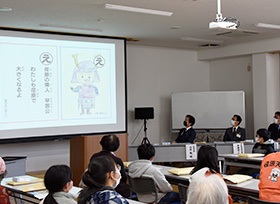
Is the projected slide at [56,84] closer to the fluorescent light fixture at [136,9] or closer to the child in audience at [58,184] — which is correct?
the fluorescent light fixture at [136,9]

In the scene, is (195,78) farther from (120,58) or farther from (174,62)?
(120,58)

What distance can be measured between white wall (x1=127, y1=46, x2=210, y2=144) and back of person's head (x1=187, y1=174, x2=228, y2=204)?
800 centimetres

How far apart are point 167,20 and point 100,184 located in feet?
16.8

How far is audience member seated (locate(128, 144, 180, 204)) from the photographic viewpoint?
4.03 m

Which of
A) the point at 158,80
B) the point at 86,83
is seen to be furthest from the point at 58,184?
the point at 158,80

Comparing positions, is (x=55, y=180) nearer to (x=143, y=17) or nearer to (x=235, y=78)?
(x=143, y=17)

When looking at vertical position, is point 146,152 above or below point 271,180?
above

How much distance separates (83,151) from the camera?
6227mm

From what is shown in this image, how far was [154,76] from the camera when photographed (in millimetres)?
10117

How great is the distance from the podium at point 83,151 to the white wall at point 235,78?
411 centimetres

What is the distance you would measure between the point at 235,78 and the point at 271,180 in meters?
7.56

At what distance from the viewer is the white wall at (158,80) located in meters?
9.78

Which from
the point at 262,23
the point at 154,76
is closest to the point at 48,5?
the point at 262,23

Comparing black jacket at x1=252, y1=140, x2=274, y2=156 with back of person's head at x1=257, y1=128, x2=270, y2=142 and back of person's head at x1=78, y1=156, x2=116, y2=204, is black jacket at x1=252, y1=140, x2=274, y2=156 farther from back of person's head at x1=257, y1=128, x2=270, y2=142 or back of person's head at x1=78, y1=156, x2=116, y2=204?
back of person's head at x1=78, y1=156, x2=116, y2=204
